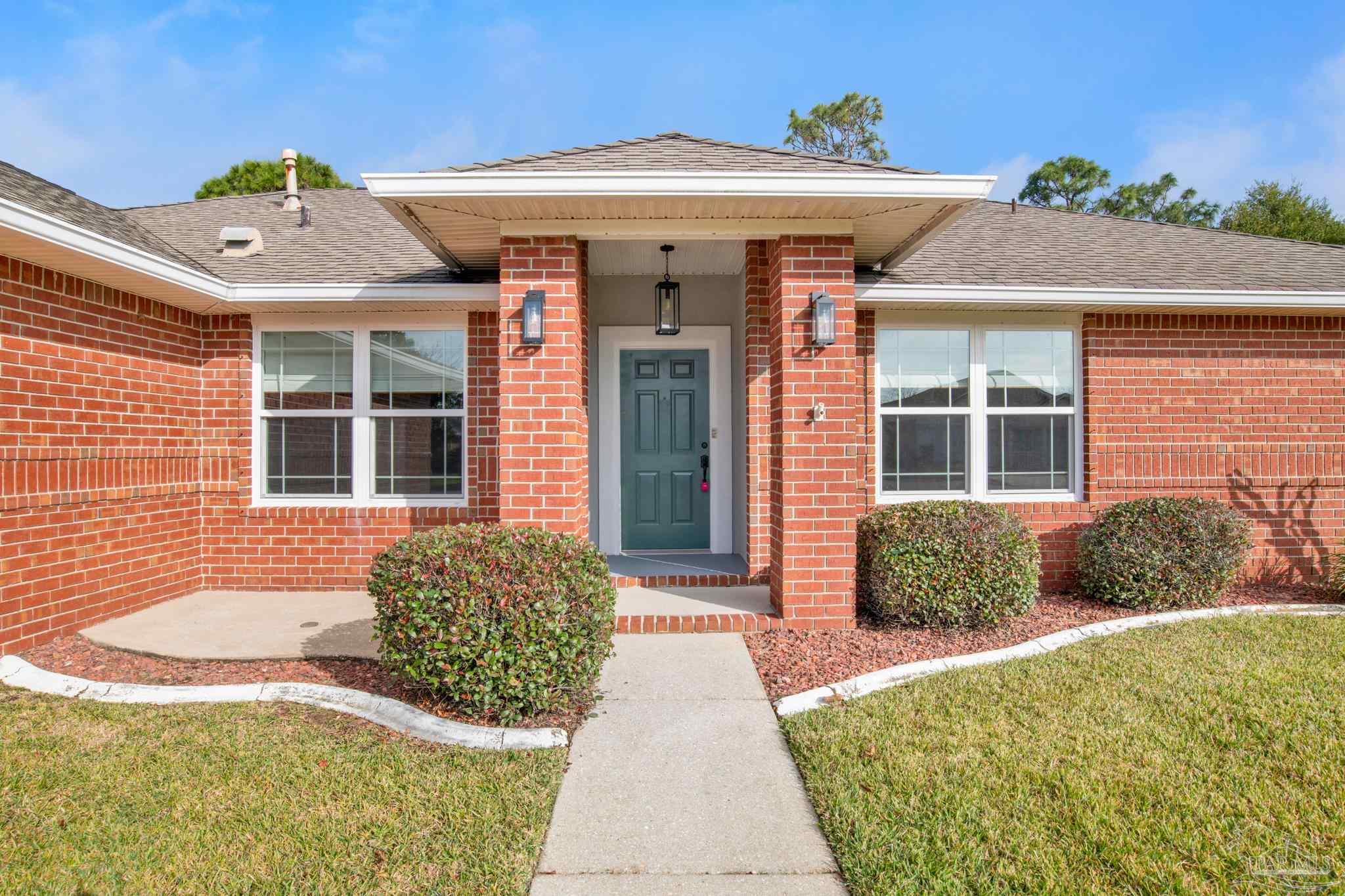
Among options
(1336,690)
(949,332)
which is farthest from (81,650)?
(1336,690)

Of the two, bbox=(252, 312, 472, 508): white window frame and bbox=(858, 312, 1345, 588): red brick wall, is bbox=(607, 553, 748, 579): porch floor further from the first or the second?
bbox=(252, 312, 472, 508): white window frame

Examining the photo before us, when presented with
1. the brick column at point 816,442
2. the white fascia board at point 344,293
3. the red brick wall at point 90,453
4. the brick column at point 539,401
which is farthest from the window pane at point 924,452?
the red brick wall at point 90,453

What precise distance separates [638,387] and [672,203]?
8.83ft

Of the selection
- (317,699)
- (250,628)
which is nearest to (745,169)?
(317,699)

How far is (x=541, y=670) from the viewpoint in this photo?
11.7 ft

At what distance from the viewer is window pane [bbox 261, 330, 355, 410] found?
21.7ft

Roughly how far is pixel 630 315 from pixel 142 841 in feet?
18.1

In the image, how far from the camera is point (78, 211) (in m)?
5.71

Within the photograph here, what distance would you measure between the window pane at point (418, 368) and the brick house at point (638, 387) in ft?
0.08

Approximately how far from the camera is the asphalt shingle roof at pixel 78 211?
502 centimetres

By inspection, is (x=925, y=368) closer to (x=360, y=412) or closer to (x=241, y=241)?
(x=360, y=412)

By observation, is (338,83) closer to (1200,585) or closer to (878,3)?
(878,3)

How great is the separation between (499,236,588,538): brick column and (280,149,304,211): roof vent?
529 cm

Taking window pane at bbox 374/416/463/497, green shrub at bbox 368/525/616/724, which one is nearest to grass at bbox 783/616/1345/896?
green shrub at bbox 368/525/616/724
